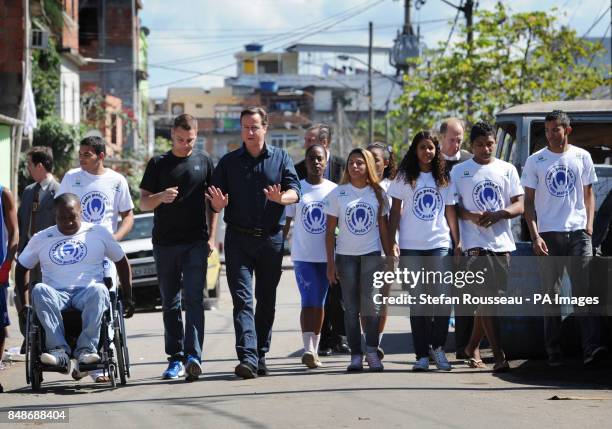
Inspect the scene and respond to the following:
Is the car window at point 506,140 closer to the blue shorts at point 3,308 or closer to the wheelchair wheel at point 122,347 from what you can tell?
the wheelchair wheel at point 122,347

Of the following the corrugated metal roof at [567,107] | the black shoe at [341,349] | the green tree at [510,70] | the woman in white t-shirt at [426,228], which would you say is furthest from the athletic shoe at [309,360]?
the green tree at [510,70]

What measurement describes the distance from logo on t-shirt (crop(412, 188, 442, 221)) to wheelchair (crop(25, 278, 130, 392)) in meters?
2.66

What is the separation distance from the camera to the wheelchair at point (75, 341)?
370 inches

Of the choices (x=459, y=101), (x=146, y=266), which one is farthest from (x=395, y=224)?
(x=459, y=101)

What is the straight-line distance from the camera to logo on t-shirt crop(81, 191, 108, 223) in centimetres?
1079

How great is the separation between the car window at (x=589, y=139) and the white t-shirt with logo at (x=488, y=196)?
5.27 feet

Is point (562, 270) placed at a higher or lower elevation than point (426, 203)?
lower

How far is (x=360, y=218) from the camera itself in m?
10.8

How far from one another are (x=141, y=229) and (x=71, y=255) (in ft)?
38.1

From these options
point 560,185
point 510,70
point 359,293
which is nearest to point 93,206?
point 359,293

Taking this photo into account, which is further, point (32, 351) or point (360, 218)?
point (360, 218)

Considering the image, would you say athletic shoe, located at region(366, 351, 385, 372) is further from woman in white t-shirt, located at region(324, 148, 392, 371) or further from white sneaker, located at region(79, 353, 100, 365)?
white sneaker, located at region(79, 353, 100, 365)

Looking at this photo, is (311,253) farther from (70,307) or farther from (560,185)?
(70,307)

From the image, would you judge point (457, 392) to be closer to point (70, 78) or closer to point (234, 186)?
point (234, 186)
